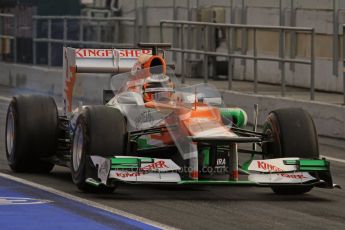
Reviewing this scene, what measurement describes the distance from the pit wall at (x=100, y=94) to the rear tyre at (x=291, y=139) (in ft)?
12.5

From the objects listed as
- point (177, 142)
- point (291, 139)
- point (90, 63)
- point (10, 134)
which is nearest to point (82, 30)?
point (90, 63)

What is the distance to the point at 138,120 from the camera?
14.1 meters

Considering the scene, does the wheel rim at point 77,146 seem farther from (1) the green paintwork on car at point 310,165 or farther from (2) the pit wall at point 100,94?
(2) the pit wall at point 100,94

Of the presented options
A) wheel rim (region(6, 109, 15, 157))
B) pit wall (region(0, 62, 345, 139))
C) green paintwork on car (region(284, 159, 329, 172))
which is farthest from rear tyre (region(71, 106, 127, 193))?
pit wall (region(0, 62, 345, 139))

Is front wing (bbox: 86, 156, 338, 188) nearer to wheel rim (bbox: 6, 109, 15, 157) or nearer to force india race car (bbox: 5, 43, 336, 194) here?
force india race car (bbox: 5, 43, 336, 194)

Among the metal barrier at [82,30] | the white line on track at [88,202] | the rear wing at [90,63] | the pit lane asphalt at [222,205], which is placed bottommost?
the pit lane asphalt at [222,205]

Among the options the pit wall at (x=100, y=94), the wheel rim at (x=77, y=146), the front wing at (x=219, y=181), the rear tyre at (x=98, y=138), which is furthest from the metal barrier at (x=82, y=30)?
the front wing at (x=219, y=181)

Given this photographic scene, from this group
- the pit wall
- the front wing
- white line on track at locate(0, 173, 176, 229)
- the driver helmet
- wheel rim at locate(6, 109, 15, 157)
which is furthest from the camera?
the pit wall

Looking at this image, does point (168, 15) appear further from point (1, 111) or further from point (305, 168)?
point (305, 168)

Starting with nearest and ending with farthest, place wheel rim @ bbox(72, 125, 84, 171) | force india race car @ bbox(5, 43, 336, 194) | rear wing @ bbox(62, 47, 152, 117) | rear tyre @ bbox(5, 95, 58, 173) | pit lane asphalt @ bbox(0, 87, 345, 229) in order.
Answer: pit lane asphalt @ bbox(0, 87, 345, 229)
force india race car @ bbox(5, 43, 336, 194)
wheel rim @ bbox(72, 125, 84, 171)
rear tyre @ bbox(5, 95, 58, 173)
rear wing @ bbox(62, 47, 152, 117)

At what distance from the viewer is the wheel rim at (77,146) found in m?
13.8

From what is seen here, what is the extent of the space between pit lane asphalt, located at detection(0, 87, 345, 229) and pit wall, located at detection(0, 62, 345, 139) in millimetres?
3437

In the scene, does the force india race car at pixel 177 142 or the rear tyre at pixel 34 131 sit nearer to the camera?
the force india race car at pixel 177 142

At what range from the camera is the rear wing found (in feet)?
53.6
